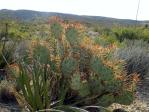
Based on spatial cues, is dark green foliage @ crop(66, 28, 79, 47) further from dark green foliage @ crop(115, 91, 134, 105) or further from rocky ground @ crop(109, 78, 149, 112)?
rocky ground @ crop(109, 78, 149, 112)

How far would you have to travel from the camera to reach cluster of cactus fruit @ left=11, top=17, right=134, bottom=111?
6.33 meters

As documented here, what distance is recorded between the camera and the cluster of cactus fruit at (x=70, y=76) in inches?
249

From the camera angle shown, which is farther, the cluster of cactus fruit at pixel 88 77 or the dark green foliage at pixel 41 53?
the dark green foliage at pixel 41 53

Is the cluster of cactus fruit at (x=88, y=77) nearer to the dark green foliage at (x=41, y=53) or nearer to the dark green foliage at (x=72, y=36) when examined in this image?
the dark green foliage at (x=72, y=36)

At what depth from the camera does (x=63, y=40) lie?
23.0 feet

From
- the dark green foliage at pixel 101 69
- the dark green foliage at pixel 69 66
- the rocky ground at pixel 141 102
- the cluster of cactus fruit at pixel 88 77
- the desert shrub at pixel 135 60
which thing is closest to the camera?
the dark green foliage at pixel 101 69

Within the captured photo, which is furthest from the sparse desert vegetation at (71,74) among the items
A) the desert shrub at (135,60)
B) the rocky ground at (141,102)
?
the desert shrub at (135,60)

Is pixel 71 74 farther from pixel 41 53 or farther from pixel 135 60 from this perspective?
pixel 135 60

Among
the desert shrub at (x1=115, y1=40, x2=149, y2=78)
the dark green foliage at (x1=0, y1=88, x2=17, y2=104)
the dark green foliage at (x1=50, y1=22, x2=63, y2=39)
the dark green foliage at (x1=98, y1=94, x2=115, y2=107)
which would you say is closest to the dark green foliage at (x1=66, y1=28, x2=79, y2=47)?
Answer: the dark green foliage at (x1=50, y1=22, x2=63, y2=39)

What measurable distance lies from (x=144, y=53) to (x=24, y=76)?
6225 millimetres

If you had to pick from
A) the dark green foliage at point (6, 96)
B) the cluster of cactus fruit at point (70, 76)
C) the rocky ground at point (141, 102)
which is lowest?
the rocky ground at point (141, 102)

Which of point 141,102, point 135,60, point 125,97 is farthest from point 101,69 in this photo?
point 135,60

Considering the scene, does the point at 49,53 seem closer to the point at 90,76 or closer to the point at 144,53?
the point at 90,76

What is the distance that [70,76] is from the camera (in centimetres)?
675
